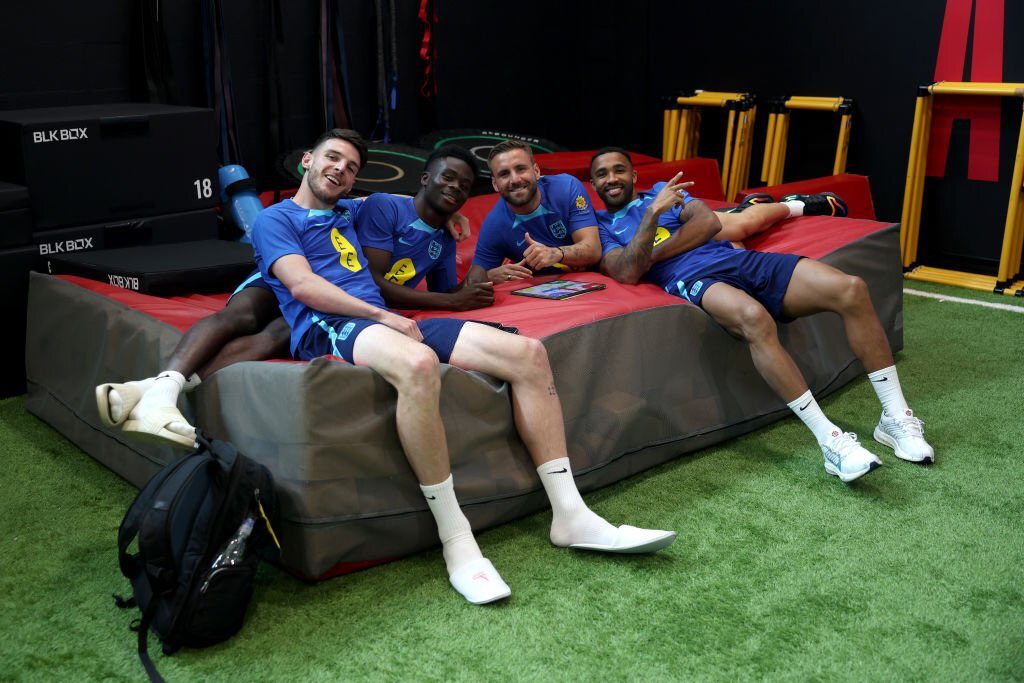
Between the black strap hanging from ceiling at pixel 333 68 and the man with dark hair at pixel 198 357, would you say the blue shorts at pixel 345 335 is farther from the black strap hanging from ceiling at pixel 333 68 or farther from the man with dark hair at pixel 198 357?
the black strap hanging from ceiling at pixel 333 68

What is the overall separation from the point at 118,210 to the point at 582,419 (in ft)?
6.57

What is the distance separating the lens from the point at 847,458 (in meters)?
2.68

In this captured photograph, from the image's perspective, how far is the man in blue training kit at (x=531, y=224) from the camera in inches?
127

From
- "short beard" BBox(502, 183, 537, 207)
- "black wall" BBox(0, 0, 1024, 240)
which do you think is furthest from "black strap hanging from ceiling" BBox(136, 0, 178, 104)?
"short beard" BBox(502, 183, 537, 207)

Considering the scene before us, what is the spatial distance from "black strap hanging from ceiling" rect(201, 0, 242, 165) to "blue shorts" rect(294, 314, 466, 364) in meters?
2.46

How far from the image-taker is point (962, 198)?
5.06m

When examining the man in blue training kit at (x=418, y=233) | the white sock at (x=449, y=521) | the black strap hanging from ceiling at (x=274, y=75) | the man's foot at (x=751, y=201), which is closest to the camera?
the white sock at (x=449, y=521)

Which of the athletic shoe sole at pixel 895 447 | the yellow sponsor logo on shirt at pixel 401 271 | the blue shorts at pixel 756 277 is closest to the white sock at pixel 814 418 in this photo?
the athletic shoe sole at pixel 895 447

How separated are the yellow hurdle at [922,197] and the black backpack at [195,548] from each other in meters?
3.81

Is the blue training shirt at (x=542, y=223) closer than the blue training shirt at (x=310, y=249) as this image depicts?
No

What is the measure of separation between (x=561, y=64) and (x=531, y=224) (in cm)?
341

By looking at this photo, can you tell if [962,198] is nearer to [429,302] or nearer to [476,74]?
[476,74]

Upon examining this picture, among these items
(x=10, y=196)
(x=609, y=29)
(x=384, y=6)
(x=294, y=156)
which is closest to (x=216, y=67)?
(x=294, y=156)

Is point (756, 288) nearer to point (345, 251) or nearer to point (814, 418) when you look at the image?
point (814, 418)
